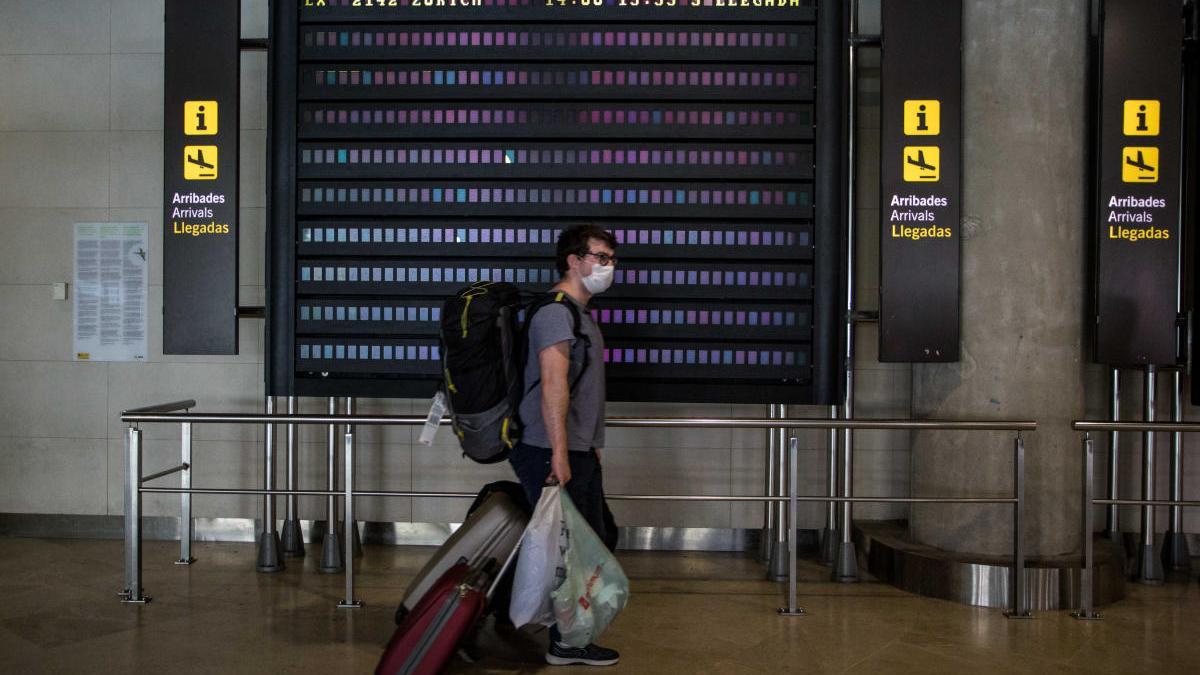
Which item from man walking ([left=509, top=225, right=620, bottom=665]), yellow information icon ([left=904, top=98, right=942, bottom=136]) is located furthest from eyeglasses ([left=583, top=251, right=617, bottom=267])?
yellow information icon ([left=904, top=98, right=942, bottom=136])

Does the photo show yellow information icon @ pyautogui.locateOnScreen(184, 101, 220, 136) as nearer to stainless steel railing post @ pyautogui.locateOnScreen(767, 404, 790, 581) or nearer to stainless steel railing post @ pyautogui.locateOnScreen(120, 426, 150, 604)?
stainless steel railing post @ pyautogui.locateOnScreen(120, 426, 150, 604)

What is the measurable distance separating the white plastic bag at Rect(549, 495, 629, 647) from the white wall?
237cm

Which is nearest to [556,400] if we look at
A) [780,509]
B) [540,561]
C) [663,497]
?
[540,561]

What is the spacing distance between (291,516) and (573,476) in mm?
2746

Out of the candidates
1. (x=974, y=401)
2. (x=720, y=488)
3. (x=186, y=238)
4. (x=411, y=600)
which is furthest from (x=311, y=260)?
(x=974, y=401)

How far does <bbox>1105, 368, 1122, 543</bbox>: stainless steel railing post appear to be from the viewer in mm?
6051

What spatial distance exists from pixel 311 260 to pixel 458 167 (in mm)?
964

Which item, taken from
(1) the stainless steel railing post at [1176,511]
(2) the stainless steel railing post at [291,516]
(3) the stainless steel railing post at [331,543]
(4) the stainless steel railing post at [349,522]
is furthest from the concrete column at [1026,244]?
(2) the stainless steel railing post at [291,516]

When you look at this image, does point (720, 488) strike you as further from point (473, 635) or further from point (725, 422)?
point (473, 635)

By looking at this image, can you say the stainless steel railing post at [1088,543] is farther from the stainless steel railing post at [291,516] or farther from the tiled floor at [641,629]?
the stainless steel railing post at [291,516]

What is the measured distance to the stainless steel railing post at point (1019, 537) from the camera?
492 cm

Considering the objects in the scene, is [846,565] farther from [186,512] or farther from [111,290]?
[111,290]

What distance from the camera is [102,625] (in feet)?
15.4

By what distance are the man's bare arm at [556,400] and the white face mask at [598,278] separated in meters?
0.33
